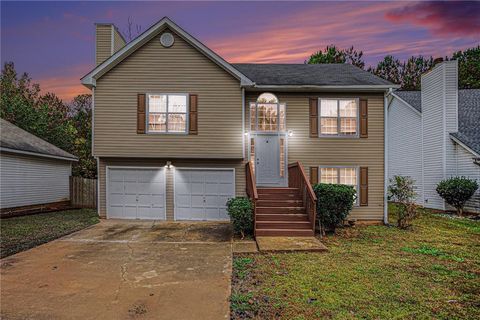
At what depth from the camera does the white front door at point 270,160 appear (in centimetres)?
1141

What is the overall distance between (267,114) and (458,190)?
9.64m

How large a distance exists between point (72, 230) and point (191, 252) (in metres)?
4.94

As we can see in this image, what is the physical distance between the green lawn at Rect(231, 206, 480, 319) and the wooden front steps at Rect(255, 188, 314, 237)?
105cm

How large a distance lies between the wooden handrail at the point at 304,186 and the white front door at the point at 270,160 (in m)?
0.45

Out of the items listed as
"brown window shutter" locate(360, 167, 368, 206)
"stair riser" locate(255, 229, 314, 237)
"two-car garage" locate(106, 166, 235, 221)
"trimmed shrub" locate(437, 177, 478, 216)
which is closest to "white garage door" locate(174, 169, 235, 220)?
"two-car garage" locate(106, 166, 235, 221)

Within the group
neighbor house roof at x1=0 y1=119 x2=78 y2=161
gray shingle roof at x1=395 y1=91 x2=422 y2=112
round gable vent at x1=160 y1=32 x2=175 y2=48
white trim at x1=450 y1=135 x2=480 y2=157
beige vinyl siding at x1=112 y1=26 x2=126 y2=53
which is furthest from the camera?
gray shingle roof at x1=395 y1=91 x2=422 y2=112

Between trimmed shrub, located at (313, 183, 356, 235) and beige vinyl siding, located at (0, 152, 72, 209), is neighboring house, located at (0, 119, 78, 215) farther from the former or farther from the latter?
trimmed shrub, located at (313, 183, 356, 235)

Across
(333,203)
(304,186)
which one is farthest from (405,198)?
(304,186)

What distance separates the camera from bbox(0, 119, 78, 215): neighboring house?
42.3 ft

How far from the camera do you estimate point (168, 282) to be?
4.98 m

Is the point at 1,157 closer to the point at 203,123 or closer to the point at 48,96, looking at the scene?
the point at 203,123

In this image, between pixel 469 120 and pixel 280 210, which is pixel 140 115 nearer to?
pixel 280 210

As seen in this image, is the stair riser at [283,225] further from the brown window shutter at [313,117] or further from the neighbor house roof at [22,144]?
the neighbor house roof at [22,144]

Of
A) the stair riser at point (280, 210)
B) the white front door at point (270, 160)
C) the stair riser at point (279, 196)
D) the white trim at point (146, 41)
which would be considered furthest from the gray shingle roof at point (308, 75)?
the stair riser at point (280, 210)
